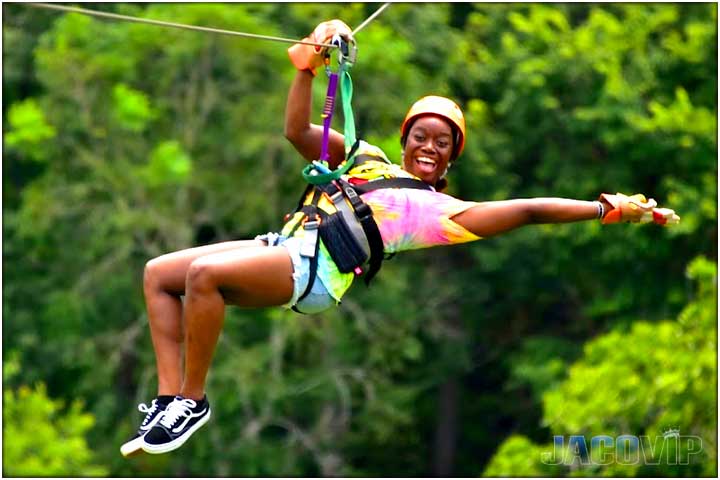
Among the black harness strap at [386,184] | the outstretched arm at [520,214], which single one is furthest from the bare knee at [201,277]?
the outstretched arm at [520,214]

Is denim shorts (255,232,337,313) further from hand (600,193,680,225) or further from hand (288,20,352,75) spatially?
hand (600,193,680,225)

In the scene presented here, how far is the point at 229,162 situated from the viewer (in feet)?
73.9

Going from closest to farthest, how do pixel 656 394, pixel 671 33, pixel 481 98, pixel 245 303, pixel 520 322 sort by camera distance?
pixel 245 303
pixel 656 394
pixel 671 33
pixel 481 98
pixel 520 322

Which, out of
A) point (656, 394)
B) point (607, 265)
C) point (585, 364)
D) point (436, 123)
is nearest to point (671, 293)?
point (607, 265)

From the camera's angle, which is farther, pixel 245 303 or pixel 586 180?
pixel 586 180

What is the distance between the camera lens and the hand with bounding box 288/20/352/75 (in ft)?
26.5

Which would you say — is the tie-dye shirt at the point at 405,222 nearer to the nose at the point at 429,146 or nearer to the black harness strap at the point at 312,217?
the black harness strap at the point at 312,217

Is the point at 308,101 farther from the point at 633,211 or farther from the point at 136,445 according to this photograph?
the point at 136,445

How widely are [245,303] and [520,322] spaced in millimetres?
18953

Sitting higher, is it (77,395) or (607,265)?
(607,265)

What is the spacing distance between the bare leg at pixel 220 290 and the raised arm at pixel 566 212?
0.78 meters

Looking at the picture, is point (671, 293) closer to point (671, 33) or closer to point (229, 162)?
point (671, 33)

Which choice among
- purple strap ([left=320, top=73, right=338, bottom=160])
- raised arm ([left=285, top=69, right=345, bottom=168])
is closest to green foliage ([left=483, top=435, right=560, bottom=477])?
raised arm ([left=285, top=69, right=345, bottom=168])

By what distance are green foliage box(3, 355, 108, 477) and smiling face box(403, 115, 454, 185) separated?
13.5 metres
